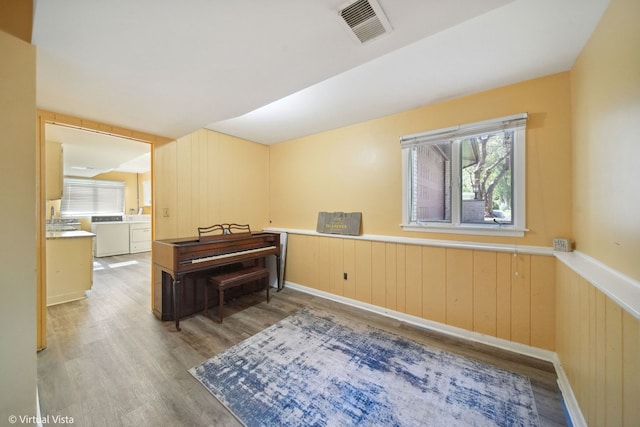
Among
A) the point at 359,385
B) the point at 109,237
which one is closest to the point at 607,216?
the point at 359,385

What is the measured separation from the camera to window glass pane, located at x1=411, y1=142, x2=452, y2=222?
2.49 meters

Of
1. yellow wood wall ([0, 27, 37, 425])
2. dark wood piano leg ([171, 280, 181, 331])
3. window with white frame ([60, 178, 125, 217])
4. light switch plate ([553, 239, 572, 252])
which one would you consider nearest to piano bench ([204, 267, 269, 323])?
dark wood piano leg ([171, 280, 181, 331])

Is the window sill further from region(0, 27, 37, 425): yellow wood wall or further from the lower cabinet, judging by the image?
the lower cabinet

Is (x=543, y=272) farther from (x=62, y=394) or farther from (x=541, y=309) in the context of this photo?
(x=62, y=394)

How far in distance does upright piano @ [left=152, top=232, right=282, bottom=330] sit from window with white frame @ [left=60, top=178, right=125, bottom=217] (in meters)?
6.06

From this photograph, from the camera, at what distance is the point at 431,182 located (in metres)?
2.64

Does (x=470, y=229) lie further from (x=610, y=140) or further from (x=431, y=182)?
(x=610, y=140)

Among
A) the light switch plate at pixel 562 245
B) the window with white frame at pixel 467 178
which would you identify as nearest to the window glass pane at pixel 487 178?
the window with white frame at pixel 467 178

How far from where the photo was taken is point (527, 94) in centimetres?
201

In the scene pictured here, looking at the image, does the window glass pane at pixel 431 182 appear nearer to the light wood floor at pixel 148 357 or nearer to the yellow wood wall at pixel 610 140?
the yellow wood wall at pixel 610 140

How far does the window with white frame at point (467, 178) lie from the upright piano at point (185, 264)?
7.14ft

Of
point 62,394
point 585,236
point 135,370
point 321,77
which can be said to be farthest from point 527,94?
point 62,394

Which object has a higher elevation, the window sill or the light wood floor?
the window sill

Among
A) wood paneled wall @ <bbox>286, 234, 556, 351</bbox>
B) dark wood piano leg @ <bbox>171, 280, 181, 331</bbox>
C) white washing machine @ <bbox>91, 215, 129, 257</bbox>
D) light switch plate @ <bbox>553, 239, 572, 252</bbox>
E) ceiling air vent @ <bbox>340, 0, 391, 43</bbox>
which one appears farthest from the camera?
white washing machine @ <bbox>91, 215, 129, 257</bbox>
